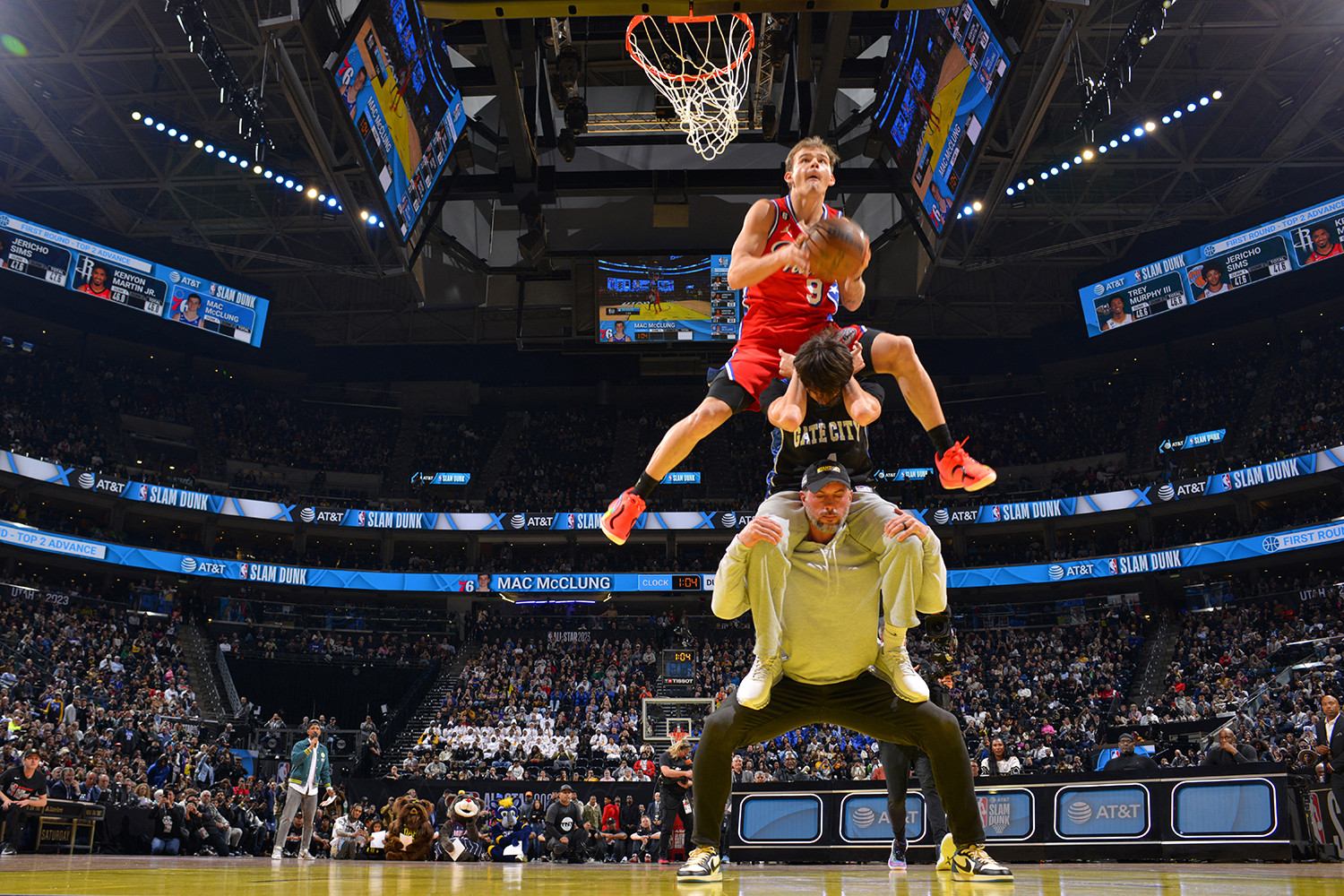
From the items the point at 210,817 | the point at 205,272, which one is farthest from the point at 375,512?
the point at 210,817

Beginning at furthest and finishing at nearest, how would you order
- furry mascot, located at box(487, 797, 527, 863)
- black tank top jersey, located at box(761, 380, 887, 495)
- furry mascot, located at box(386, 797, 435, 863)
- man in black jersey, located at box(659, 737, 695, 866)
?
furry mascot, located at box(487, 797, 527, 863) → man in black jersey, located at box(659, 737, 695, 866) → furry mascot, located at box(386, 797, 435, 863) → black tank top jersey, located at box(761, 380, 887, 495)

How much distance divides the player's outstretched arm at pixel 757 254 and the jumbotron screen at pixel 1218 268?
26.1 metres

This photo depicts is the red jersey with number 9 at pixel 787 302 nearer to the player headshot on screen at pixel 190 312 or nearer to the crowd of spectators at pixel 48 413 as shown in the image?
the player headshot on screen at pixel 190 312

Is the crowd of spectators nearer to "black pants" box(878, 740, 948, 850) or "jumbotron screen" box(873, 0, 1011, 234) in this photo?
"jumbotron screen" box(873, 0, 1011, 234)

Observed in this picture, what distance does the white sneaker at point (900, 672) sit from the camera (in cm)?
436

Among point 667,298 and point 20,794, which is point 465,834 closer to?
point 20,794

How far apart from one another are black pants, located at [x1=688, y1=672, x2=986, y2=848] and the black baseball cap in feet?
3.11

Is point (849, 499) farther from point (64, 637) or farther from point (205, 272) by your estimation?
point (205, 272)

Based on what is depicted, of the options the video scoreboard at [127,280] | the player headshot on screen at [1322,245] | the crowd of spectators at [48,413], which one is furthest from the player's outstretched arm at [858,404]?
A: the crowd of spectators at [48,413]

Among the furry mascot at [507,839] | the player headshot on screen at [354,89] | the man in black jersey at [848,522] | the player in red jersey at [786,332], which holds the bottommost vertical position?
the furry mascot at [507,839]

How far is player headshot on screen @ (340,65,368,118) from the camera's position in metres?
13.0

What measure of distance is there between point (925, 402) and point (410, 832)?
818 centimetres

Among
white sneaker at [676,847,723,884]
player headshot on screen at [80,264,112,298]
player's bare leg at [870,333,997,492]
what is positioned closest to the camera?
white sneaker at [676,847,723,884]

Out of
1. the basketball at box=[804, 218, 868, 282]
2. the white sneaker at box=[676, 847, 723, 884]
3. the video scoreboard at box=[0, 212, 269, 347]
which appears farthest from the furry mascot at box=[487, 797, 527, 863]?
the video scoreboard at box=[0, 212, 269, 347]
